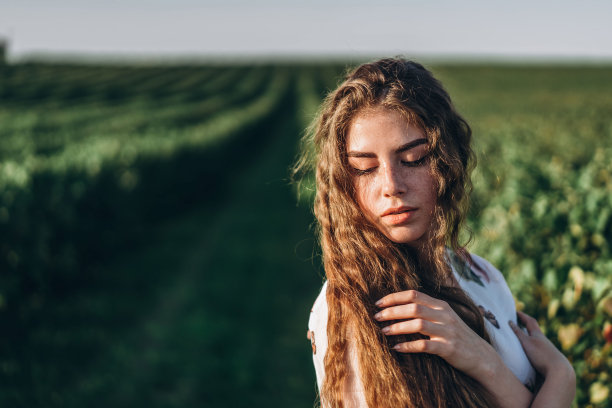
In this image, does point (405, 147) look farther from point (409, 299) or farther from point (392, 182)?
point (409, 299)

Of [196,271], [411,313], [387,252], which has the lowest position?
[196,271]

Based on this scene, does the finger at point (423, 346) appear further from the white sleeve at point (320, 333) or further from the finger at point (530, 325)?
the finger at point (530, 325)

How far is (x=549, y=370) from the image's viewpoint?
1520 millimetres

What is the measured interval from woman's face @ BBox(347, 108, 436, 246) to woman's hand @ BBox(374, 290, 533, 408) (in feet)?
0.66

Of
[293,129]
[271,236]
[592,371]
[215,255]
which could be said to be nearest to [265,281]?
[215,255]

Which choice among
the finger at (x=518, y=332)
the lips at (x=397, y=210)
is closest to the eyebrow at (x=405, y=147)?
the lips at (x=397, y=210)

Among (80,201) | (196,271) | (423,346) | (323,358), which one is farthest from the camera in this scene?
(196,271)

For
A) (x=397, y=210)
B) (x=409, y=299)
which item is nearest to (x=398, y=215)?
(x=397, y=210)

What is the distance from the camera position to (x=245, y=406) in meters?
4.54

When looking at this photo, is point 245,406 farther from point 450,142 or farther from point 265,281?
Result: point 450,142

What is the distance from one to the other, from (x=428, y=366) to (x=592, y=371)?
3.82 ft

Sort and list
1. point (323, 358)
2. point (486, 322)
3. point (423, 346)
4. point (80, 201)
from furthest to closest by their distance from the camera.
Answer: point (80, 201), point (486, 322), point (323, 358), point (423, 346)

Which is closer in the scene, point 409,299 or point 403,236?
point 409,299

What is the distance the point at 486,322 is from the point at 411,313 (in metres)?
0.33
